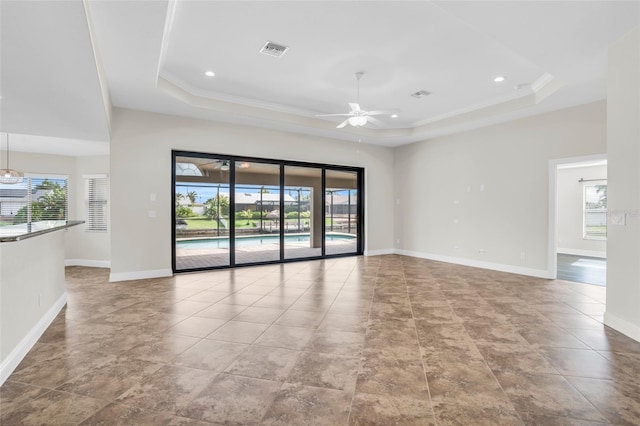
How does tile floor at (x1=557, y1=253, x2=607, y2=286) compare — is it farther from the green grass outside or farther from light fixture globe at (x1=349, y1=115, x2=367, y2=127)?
the green grass outside

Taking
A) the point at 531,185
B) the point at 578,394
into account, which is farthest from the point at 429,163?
the point at 578,394

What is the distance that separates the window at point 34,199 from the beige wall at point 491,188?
26.4ft

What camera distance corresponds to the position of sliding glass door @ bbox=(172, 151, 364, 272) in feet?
20.1

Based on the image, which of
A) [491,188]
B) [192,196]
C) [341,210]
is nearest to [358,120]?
[491,188]

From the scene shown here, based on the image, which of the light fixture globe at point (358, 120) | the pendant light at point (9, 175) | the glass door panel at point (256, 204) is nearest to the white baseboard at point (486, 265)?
the glass door panel at point (256, 204)

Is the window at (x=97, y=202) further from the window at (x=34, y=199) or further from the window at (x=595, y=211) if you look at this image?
the window at (x=595, y=211)

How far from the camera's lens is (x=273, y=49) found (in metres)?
3.91

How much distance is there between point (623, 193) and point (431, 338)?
244 cm

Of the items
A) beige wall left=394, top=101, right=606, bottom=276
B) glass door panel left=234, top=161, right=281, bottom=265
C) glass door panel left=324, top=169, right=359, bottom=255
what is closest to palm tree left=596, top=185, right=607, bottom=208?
beige wall left=394, top=101, right=606, bottom=276

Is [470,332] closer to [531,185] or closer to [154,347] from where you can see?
[154,347]

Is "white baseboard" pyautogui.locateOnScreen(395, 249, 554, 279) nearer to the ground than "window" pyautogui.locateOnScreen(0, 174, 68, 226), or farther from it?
nearer to the ground

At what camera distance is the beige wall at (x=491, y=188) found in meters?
5.44

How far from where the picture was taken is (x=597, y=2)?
272 cm

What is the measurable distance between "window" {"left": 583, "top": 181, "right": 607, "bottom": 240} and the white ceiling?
425cm
